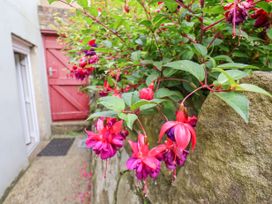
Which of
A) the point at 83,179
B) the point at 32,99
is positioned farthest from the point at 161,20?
the point at 32,99

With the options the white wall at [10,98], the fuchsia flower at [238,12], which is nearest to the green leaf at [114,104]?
the fuchsia flower at [238,12]

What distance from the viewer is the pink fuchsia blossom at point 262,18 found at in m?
0.41

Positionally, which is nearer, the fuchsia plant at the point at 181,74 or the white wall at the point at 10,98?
the fuchsia plant at the point at 181,74

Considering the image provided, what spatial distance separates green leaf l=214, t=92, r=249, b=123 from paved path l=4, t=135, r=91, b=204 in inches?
76.9

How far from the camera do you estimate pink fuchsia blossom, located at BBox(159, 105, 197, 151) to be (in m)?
0.28

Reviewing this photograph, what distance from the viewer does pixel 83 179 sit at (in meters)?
2.18

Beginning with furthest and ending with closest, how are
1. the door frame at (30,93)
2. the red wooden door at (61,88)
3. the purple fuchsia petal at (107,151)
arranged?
the red wooden door at (61,88)
the door frame at (30,93)
the purple fuchsia petal at (107,151)

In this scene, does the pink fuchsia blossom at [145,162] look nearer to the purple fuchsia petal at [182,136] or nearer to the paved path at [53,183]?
the purple fuchsia petal at [182,136]

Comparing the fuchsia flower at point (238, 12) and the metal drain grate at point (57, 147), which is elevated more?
the fuchsia flower at point (238, 12)

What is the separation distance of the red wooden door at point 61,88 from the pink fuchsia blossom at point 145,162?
368 cm

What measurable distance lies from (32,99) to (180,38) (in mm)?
3401

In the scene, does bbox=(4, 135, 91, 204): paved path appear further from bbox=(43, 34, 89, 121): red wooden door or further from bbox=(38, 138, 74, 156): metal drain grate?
bbox=(43, 34, 89, 121): red wooden door

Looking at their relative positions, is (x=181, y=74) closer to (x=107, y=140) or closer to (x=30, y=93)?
(x=107, y=140)

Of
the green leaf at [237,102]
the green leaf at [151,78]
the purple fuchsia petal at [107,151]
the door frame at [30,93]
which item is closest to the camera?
the green leaf at [237,102]
